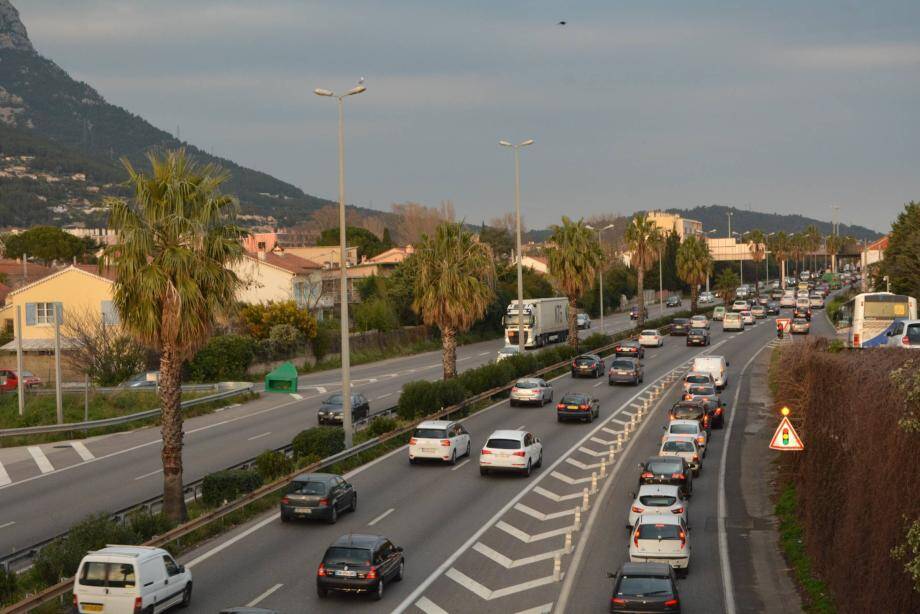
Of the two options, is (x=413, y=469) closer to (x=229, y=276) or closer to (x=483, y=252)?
(x=229, y=276)

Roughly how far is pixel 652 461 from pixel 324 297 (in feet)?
218

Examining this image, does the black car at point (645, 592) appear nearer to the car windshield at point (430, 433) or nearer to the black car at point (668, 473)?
the black car at point (668, 473)

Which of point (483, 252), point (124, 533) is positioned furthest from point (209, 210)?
point (483, 252)

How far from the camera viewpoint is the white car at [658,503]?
25859 millimetres

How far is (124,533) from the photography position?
2238cm

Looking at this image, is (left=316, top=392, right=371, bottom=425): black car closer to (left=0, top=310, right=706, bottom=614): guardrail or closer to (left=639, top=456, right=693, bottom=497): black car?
(left=0, top=310, right=706, bottom=614): guardrail

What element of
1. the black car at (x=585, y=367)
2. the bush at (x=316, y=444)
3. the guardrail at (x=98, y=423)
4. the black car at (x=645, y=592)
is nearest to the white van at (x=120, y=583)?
the black car at (x=645, y=592)

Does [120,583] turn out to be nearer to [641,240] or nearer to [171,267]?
[171,267]

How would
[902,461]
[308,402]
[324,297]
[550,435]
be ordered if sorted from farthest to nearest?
[324,297] < [308,402] < [550,435] < [902,461]

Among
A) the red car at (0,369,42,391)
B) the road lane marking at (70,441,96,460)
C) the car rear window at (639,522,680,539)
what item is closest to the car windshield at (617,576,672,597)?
the car rear window at (639,522,680,539)

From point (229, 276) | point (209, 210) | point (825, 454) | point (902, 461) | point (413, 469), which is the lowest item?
point (413, 469)

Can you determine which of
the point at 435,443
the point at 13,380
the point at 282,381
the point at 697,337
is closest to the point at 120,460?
the point at 435,443

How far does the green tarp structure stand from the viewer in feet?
186

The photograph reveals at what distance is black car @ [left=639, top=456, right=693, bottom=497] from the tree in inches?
1436
